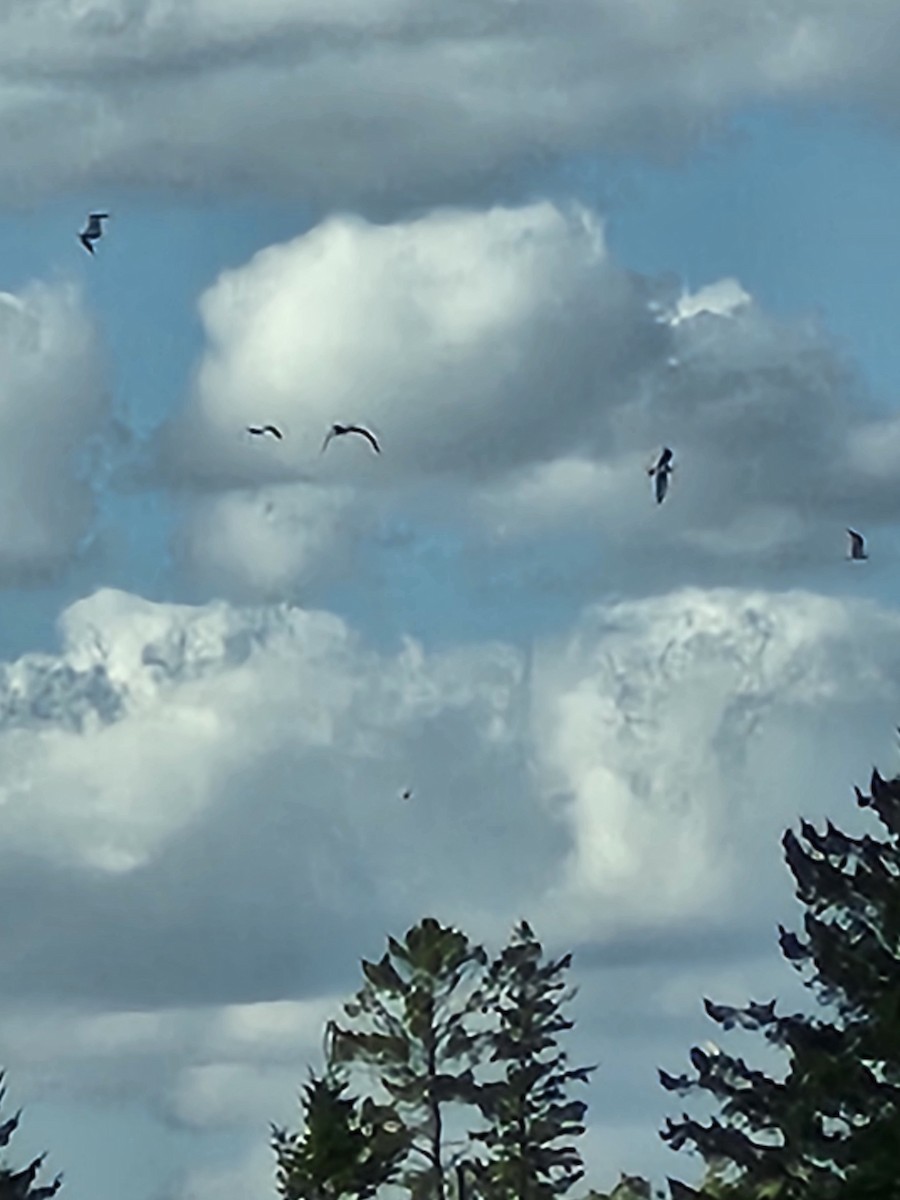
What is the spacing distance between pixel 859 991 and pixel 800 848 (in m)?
4.16

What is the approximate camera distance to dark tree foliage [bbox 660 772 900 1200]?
99.4 metres

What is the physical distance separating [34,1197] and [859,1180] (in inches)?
1776

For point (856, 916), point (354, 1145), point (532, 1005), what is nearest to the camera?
point (856, 916)

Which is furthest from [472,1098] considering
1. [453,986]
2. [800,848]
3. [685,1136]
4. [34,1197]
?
[800,848]

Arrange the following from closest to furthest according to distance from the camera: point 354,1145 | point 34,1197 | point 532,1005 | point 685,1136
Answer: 1. point 685,1136
2. point 354,1145
3. point 34,1197
4. point 532,1005

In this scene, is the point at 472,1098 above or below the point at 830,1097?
above

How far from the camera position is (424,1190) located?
13938 cm

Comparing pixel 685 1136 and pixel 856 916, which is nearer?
pixel 856 916

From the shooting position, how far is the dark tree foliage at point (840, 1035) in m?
99.4

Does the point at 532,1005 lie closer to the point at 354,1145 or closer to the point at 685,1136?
the point at 354,1145

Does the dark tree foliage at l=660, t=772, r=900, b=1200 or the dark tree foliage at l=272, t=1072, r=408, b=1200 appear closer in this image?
the dark tree foliage at l=660, t=772, r=900, b=1200

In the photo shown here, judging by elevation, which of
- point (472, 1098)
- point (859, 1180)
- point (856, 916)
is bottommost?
point (859, 1180)

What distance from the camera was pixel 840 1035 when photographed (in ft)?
341

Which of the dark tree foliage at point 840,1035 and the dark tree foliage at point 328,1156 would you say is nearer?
the dark tree foliage at point 840,1035
